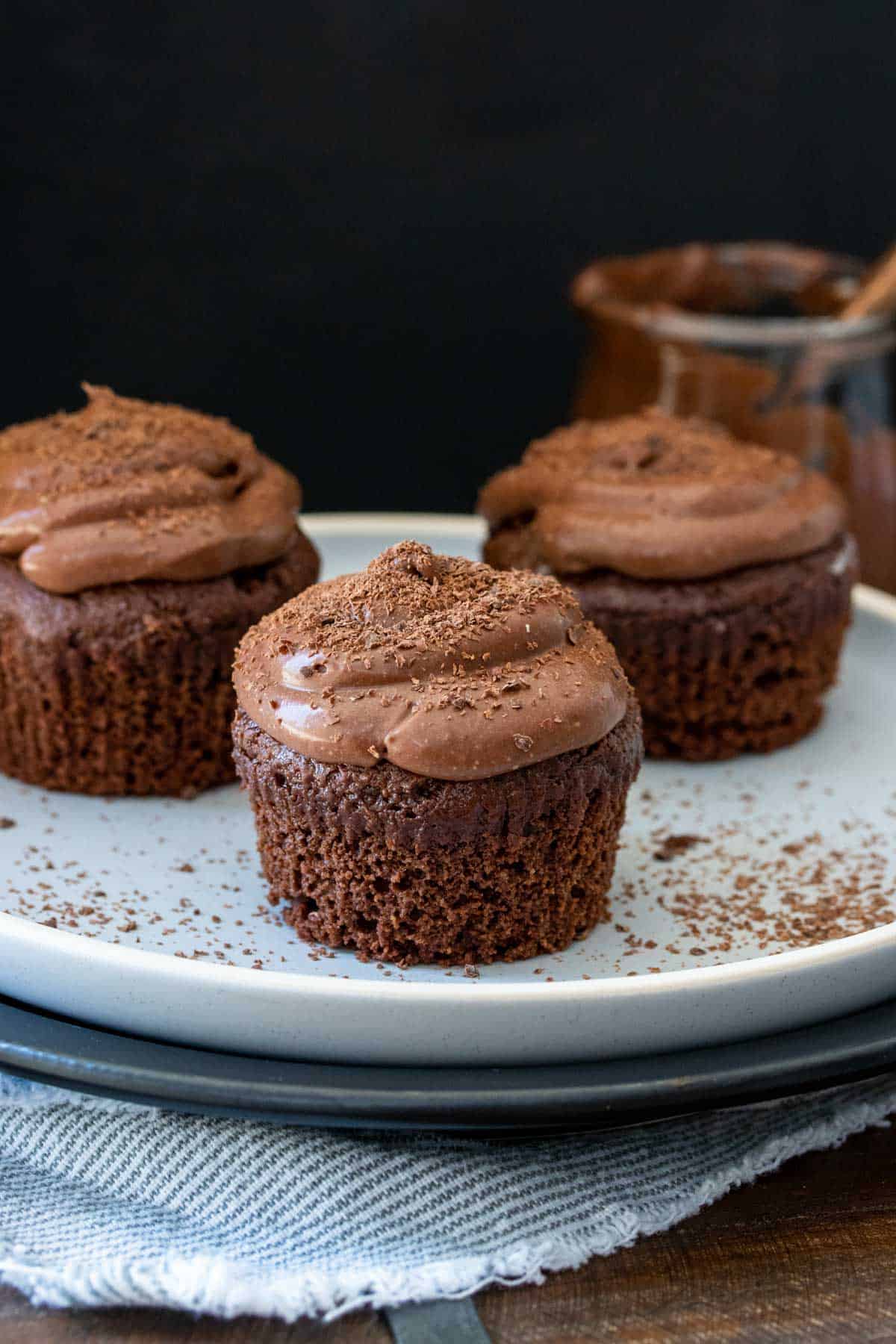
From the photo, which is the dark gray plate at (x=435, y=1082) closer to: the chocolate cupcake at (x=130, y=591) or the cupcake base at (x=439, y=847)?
the cupcake base at (x=439, y=847)

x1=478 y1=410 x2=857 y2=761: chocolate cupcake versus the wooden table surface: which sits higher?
x1=478 y1=410 x2=857 y2=761: chocolate cupcake

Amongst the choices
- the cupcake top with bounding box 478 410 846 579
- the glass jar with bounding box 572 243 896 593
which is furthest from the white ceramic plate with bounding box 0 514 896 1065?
the glass jar with bounding box 572 243 896 593

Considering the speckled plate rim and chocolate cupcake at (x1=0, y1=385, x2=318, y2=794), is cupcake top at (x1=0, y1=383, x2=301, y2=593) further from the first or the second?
the speckled plate rim

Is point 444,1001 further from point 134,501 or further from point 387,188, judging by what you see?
point 387,188

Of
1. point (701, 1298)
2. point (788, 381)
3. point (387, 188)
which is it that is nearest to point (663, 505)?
point (788, 381)

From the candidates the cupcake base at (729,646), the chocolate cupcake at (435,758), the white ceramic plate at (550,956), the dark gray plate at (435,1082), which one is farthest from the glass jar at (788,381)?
the dark gray plate at (435,1082)

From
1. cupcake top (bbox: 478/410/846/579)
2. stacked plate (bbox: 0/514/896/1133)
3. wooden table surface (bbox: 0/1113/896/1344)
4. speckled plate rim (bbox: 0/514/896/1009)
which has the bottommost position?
wooden table surface (bbox: 0/1113/896/1344)
